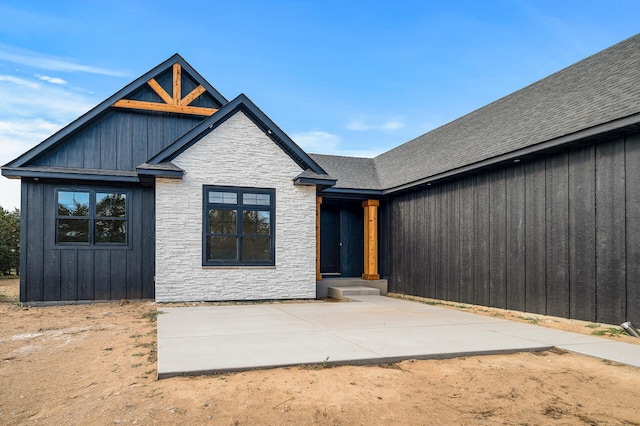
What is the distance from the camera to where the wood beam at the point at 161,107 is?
36.1 ft

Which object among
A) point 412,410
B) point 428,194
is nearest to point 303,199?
point 428,194

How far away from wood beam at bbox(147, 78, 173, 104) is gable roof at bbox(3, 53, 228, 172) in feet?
0.40

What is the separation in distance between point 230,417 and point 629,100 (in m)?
7.44

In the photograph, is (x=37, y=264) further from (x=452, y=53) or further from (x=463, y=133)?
(x=452, y=53)

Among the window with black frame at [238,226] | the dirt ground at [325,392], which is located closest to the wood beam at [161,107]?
the window with black frame at [238,226]

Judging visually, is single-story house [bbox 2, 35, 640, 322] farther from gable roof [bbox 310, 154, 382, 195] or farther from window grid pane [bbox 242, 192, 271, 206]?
gable roof [bbox 310, 154, 382, 195]

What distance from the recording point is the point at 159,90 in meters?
11.4

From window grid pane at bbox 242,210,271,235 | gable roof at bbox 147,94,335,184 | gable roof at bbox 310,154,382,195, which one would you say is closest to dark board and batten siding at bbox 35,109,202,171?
gable roof at bbox 147,94,335,184

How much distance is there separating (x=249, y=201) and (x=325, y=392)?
24.4 ft

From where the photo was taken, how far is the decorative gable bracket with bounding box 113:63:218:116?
11.3 metres

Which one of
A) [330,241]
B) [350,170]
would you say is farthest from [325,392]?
[350,170]

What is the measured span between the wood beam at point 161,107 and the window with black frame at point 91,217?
2.27 metres

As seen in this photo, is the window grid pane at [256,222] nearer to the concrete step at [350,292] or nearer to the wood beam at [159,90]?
the concrete step at [350,292]

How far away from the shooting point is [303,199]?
11102mm
